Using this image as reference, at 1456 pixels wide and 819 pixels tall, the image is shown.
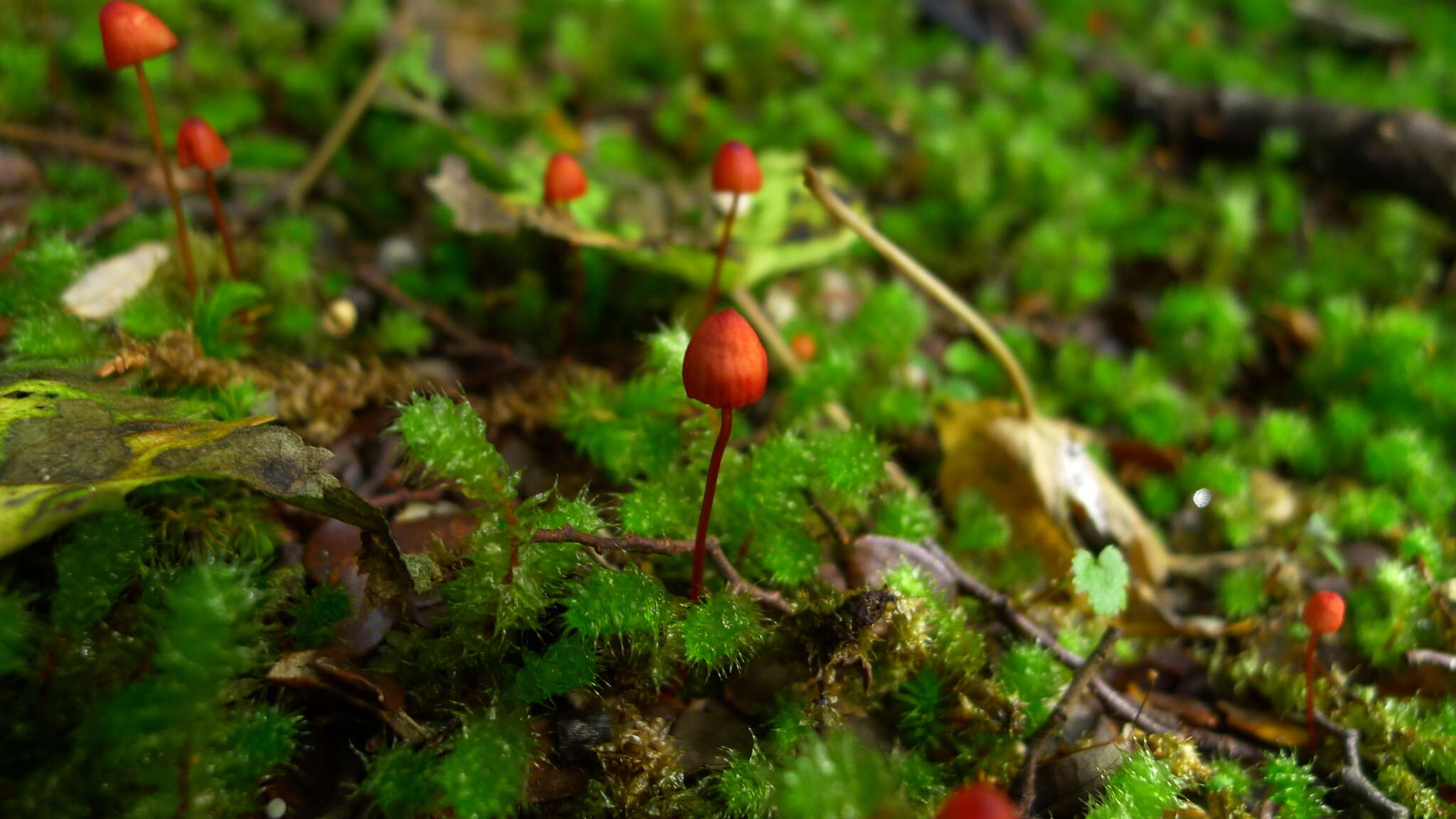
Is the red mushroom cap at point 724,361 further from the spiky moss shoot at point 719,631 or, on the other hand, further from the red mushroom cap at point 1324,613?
the red mushroom cap at point 1324,613

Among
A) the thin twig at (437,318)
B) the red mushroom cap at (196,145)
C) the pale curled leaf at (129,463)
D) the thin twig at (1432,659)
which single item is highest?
the red mushroom cap at (196,145)

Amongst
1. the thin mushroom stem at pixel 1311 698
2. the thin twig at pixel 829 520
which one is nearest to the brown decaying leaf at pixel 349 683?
the thin twig at pixel 829 520

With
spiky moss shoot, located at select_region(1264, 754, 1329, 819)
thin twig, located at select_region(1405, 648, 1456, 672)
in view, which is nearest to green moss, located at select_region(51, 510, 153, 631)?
spiky moss shoot, located at select_region(1264, 754, 1329, 819)

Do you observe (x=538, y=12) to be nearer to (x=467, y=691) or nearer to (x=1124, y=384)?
(x=1124, y=384)

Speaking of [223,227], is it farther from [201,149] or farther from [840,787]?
[840,787]

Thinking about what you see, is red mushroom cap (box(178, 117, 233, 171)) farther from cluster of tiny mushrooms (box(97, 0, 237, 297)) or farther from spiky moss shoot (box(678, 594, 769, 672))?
spiky moss shoot (box(678, 594, 769, 672))
